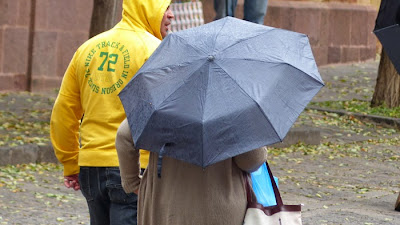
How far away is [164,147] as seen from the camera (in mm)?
3414

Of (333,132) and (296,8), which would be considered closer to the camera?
(333,132)

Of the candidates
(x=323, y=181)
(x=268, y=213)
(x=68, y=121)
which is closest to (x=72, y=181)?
(x=68, y=121)

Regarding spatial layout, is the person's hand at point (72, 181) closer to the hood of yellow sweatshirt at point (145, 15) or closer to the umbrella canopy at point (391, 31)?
the hood of yellow sweatshirt at point (145, 15)

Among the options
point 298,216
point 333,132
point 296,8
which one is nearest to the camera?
point 298,216

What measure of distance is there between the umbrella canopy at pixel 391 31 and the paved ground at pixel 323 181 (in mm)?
1196

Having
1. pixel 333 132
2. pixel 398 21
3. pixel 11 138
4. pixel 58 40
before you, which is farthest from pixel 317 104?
pixel 398 21

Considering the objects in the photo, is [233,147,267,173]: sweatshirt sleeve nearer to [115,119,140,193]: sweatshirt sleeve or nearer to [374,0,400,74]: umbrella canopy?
[115,119,140,193]: sweatshirt sleeve

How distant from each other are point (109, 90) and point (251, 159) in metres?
0.93

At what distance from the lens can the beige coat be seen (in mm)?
3480

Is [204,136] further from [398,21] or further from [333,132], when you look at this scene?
[333,132]

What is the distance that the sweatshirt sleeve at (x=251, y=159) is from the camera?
135 inches

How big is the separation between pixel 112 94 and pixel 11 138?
5527mm

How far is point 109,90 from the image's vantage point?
13.5ft

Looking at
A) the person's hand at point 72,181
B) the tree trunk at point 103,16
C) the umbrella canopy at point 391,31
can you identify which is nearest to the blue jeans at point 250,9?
the tree trunk at point 103,16
